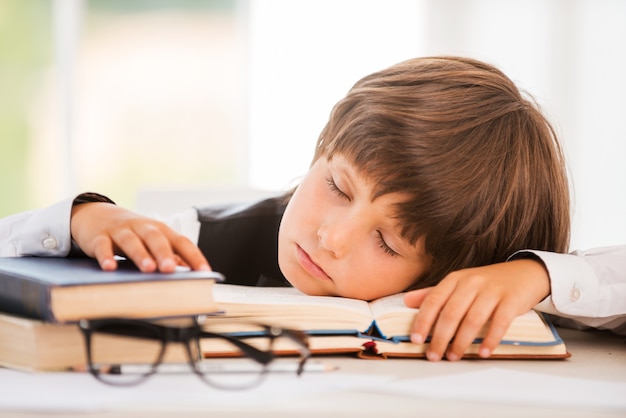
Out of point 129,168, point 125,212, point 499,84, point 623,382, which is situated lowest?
point 129,168

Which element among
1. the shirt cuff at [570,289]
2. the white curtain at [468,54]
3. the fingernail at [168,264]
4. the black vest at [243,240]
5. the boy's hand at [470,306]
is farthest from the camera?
the white curtain at [468,54]

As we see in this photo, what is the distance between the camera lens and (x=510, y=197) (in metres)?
1.13

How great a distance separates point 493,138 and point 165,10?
3.80 m

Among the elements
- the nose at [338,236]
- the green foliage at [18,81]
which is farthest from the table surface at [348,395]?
the green foliage at [18,81]

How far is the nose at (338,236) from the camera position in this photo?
3.32 feet

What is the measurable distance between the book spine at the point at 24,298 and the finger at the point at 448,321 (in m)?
0.39

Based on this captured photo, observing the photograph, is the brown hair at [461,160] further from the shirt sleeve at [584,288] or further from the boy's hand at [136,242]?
the boy's hand at [136,242]

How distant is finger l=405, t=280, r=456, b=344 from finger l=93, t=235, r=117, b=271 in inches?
12.6

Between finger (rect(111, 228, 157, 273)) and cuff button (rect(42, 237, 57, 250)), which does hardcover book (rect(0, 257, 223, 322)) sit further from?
cuff button (rect(42, 237, 57, 250))

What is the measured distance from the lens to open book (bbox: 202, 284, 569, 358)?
78 cm

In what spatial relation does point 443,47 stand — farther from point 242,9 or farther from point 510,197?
point 510,197

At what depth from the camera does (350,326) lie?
80 centimetres

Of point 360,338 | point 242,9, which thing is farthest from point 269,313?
point 242,9

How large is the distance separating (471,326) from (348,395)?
0.78 feet
